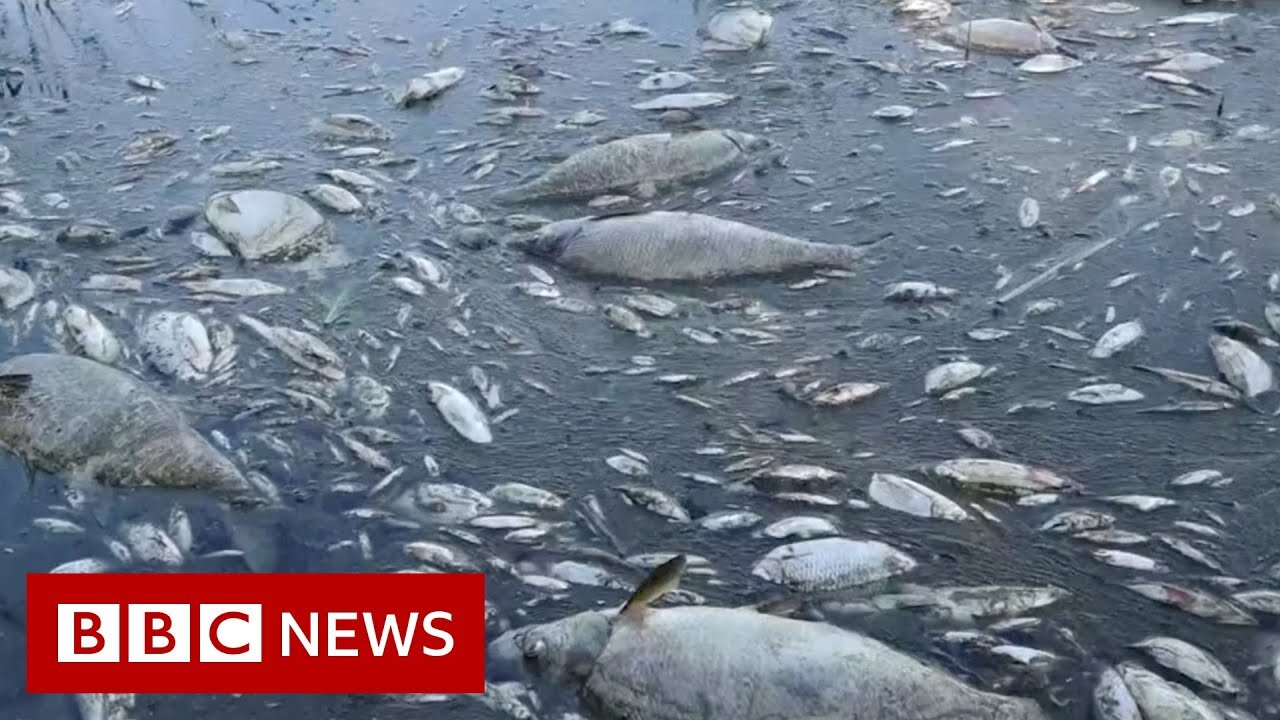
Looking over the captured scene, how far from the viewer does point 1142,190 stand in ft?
21.9

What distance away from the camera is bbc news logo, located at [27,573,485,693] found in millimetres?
4059

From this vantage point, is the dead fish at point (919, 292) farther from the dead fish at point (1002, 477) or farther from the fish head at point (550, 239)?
the fish head at point (550, 239)

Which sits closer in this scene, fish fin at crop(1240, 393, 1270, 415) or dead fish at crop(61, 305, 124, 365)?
fish fin at crop(1240, 393, 1270, 415)

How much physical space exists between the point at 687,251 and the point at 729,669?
2749 mm

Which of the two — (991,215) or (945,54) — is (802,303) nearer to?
(991,215)

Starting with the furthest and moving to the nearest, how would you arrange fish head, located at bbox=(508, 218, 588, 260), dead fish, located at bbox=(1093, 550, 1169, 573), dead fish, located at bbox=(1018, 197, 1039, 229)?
1. dead fish, located at bbox=(1018, 197, 1039, 229)
2. fish head, located at bbox=(508, 218, 588, 260)
3. dead fish, located at bbox=(1093, 550, 1169, 573)

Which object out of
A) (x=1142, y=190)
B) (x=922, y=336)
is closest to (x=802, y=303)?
(x=922, y=336)

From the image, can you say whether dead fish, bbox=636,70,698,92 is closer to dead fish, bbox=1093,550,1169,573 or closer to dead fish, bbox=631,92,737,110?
dead fish, bbox=631,92,737,110

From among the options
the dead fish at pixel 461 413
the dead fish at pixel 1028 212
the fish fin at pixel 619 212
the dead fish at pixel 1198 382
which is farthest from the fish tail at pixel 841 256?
the dead fish at pixel 461 413

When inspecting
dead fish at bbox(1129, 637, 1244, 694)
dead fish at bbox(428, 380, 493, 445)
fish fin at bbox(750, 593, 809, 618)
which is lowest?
dead fish at bbox(1129, 637, 1244, 694)

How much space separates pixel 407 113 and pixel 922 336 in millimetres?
4001

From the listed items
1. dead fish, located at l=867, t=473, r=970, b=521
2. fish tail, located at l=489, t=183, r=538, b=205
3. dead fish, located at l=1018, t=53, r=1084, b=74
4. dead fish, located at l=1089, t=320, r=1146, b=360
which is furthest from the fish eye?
dead fish, located at l=1018, t=53, r=1084, b=74

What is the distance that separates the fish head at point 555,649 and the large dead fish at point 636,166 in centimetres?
331

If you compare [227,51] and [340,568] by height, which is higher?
[227,51]
